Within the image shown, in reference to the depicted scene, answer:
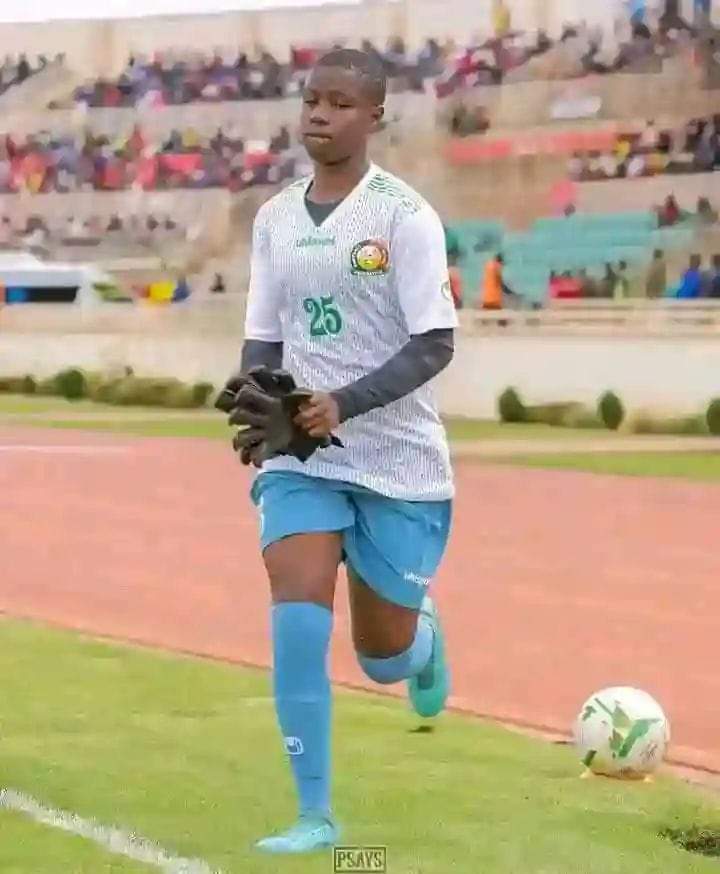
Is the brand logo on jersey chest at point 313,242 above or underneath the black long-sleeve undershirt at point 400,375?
above

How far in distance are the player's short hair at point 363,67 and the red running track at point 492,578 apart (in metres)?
3.16

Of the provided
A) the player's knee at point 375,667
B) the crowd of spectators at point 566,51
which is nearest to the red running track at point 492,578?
the player's knee at point 375,667

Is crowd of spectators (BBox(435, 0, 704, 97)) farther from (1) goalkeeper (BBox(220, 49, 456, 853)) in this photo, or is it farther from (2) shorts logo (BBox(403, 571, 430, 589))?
(2) shorts logo (BBox(403, 571, 430, 589))

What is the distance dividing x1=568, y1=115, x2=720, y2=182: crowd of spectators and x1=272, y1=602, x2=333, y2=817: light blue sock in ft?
119

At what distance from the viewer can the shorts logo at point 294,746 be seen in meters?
5.26

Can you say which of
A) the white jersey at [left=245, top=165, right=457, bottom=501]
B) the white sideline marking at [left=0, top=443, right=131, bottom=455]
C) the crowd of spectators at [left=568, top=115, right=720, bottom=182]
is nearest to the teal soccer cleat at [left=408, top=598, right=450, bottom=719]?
the white jersey at [left=245, top=165, right=457, bottom=501]

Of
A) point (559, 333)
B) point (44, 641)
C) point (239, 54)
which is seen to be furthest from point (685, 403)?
point (239, 54)

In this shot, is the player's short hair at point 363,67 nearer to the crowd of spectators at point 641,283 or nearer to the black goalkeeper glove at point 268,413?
the black goalkeeper glove at point 268,413

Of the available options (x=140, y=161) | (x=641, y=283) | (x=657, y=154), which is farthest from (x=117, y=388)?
(x=140, y=161)

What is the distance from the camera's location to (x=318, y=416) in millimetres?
5070

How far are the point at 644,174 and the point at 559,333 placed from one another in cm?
956

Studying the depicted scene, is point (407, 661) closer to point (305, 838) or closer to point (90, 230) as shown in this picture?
point (305, 838)

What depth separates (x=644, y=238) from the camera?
3975cm

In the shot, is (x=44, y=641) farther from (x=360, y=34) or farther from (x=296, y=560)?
(x=360, y=34)
